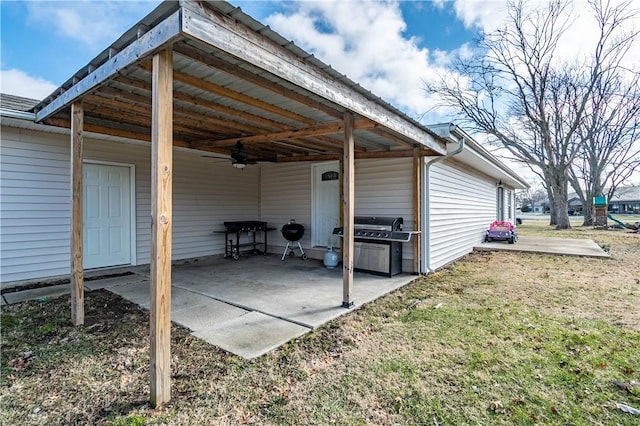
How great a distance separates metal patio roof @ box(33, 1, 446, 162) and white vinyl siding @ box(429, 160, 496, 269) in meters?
1.11

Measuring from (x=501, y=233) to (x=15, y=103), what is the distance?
39.2 feet

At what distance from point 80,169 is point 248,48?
2.40m

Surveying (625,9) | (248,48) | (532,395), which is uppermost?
(625,9)

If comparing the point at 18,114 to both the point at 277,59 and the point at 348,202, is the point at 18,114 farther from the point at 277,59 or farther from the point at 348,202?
the point at 348,202

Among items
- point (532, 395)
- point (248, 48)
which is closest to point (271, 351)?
point (532, 395)

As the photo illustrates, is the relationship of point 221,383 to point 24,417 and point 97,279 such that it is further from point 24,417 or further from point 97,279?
point 97,279

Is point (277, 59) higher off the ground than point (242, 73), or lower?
lower

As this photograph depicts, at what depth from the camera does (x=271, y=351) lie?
8.84ft

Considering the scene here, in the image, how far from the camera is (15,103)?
4.16 meters

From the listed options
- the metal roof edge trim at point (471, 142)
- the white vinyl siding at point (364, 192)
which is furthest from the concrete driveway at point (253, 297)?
the metal roof edge trim at point (471, 142)

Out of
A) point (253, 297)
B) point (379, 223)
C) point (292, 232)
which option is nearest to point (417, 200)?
point (379, 223)

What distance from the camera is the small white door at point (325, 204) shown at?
7.21 m

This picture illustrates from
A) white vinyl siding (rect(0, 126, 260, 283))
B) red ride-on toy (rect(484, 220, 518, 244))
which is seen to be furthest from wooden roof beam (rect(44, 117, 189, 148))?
red ride-on toy (rect(484, 220, 518, 244))

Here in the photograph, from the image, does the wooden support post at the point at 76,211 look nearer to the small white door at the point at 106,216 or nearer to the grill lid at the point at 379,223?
the small white door at the point at 106,216
